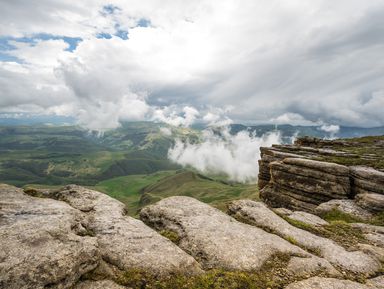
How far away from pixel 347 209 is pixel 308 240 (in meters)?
23.3

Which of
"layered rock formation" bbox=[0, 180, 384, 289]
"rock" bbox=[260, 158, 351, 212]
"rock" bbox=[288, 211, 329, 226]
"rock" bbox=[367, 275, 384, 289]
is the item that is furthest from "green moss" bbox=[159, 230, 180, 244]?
"rock" bbox=[260, 158, 351, 212]

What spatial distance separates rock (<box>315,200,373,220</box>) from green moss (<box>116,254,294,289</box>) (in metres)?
28.6

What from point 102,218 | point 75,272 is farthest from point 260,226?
point 75,272

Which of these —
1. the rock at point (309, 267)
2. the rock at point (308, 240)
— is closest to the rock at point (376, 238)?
the rock at point (308, 240)

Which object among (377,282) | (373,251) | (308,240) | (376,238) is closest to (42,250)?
(308,240)

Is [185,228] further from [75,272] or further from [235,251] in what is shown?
[75,272]

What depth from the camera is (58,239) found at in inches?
542

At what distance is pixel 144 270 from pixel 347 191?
1795 inches

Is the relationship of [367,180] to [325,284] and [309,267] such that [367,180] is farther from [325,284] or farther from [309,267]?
[325,284]

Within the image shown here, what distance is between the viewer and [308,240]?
20.9m

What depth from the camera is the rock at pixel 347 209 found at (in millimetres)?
36597

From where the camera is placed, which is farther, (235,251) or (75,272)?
(235,251)

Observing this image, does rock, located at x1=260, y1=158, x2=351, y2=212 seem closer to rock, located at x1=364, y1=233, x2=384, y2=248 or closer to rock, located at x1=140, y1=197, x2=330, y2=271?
rock, located at x1=364, y1=233, x2=384, y2=248

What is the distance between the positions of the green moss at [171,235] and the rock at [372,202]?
36.2 meters
